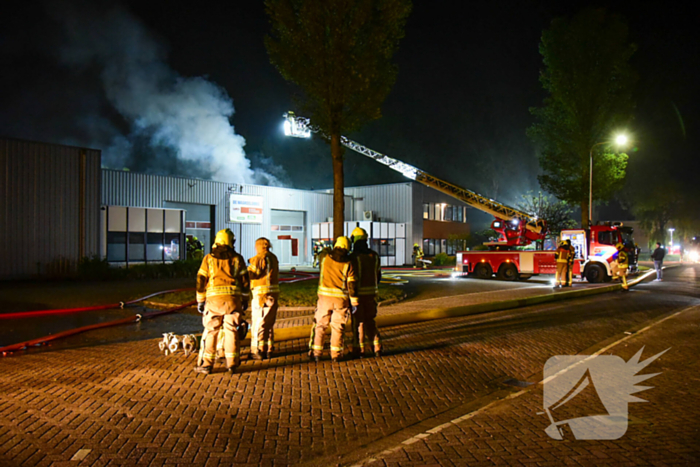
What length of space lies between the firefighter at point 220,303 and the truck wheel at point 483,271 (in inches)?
647

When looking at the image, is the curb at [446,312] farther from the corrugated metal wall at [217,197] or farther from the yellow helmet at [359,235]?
the corrugated metal wall at [217,197]

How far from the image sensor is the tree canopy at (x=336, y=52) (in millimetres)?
13680

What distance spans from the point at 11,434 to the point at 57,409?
66 cm

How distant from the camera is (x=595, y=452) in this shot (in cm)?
396

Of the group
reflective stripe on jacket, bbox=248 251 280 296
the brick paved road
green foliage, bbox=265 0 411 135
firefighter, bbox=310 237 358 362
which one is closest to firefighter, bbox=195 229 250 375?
the brick paved road

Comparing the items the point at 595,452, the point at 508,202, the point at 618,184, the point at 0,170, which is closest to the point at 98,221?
the point at 0,170

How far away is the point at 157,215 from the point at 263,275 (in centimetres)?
2124

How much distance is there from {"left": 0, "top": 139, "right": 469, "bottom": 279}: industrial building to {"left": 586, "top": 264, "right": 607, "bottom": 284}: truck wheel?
16.2 meters

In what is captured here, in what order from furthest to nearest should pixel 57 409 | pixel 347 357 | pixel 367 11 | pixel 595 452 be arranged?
pixel 367 11
pixel 347 357
pixel 57 409
pixel 595 452

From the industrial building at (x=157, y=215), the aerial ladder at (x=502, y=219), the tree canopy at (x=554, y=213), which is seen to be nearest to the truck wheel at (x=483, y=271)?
the aerial ladder at (x=502, y=219)

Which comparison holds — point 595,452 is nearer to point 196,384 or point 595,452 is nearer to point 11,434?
point 196,384

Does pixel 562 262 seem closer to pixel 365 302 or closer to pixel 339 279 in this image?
pixel 365 302

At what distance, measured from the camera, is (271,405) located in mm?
5109

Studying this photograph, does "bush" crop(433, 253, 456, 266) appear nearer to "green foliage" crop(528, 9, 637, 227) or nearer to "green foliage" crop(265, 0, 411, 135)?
"green foliage" crop(528, 9, 637, 227)
